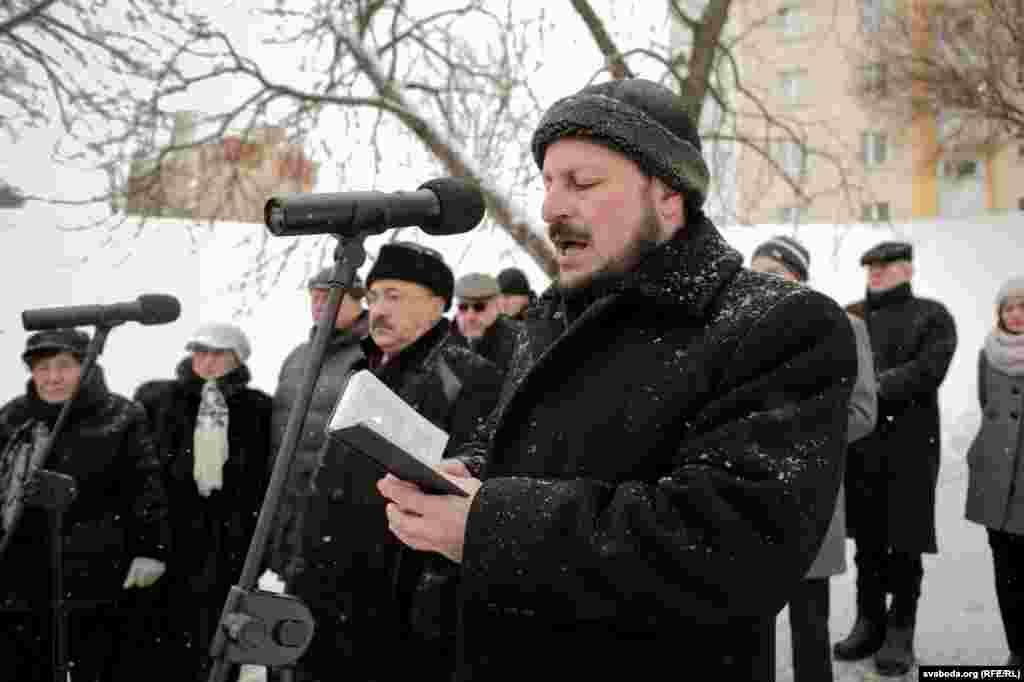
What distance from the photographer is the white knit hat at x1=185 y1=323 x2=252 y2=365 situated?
4535 millimetres

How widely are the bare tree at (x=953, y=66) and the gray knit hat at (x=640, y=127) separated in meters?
4.91

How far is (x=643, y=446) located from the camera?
1392mm

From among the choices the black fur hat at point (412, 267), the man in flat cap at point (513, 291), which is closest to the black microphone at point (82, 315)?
the black fur hat at point (412, 267)

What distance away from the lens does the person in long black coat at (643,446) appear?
123 cm

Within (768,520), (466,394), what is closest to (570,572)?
(768,520)

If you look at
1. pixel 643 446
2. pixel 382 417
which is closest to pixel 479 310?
pixel 643 446

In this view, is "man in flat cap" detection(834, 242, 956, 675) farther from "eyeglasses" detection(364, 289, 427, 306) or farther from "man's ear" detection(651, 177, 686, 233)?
"man's ear" detection(651, 177, 686, 233)

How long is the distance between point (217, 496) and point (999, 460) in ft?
13.2

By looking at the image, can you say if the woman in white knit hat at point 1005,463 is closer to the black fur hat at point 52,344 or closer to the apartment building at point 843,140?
the apartment building at point 843,140

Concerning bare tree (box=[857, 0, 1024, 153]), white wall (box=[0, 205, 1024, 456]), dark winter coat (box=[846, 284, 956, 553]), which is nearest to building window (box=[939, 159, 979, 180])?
bare tree (box=[857, 0, 1024, 153])

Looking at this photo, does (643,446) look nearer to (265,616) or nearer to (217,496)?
(265,616)

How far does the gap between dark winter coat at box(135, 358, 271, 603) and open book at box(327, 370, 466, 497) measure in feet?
→ 10.7

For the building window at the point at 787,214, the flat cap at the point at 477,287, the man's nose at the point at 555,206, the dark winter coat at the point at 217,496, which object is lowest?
the dark winter coat at the point at 217,496

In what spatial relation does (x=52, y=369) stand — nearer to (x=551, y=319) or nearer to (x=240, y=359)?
(x=240, y=359)
